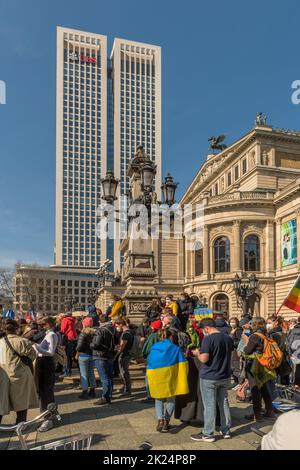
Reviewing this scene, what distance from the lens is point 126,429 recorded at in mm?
6914

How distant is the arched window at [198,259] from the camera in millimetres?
52956

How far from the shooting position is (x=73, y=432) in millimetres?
6871

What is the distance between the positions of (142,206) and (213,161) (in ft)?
196

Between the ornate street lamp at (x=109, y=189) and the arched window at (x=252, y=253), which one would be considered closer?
the ornate street lamp at (x=109, y=189)

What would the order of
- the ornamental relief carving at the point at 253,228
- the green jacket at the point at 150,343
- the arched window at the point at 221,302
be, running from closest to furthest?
the green jacket at the point at 150,343, the arched window at the point at 221,302, the ornamental relief carving at the point at 253,228

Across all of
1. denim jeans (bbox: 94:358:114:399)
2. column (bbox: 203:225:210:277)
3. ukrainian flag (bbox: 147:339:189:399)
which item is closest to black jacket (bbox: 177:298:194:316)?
denim jeans (bbox: 94:358:114:399)

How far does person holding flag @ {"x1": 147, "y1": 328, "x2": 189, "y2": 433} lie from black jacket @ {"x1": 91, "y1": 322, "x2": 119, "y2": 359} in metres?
2.10

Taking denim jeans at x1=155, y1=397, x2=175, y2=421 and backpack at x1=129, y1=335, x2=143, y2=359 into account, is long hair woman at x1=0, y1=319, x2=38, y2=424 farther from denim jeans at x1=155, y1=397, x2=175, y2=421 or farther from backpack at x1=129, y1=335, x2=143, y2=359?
backpack at x1=129, y1=335, x2=143, y2=359

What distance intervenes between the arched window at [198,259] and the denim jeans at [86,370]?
143ft


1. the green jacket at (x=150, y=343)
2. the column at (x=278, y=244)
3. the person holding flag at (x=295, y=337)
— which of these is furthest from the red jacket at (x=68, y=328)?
the column at (x=278, y=244)

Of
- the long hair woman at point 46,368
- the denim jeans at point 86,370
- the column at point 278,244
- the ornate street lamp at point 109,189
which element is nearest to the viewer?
the long hair woman at point 46,368

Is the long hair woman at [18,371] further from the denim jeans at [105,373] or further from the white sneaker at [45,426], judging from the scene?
the denim jeans at [105,373]

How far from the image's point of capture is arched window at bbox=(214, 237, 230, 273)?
4988cm
